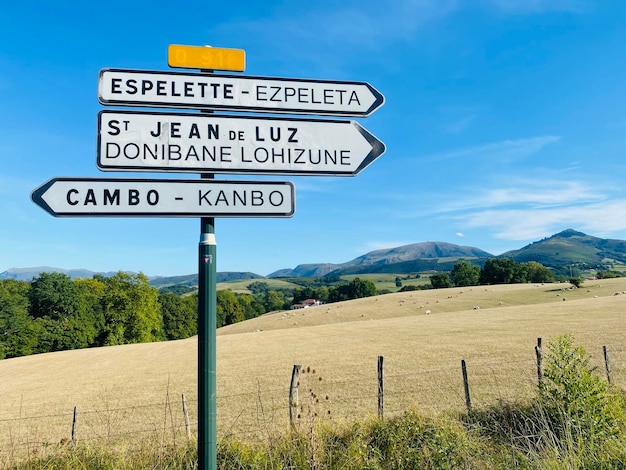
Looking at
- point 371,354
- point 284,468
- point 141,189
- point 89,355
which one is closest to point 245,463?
point 284,468

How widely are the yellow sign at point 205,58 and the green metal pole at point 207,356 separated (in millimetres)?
1431

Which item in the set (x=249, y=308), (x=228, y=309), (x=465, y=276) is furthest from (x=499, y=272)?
(x=228, y=309)

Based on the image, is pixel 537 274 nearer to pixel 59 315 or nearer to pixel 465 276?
pixel 465 276

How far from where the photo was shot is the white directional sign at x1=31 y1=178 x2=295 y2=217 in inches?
116

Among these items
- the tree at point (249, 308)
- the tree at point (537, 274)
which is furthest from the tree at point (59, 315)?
the tree at point (537, 274)

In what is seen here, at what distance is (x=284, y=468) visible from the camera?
3.91m

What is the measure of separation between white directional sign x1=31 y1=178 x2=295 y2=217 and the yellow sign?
3.32 feet

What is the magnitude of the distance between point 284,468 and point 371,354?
24902mm

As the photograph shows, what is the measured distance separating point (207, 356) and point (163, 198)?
1.26m

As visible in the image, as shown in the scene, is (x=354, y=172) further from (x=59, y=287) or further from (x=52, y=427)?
(x=59, y=287)

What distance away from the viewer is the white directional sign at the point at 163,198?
295 centimetres

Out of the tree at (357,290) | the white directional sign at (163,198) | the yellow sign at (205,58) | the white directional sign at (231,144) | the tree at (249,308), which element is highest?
the yellow sign at (205,58)

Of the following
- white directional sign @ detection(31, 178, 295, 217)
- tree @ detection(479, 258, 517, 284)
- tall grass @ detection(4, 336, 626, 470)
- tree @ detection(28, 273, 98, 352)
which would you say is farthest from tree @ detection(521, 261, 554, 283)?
white directional sign @ detection(31, 178, 295, 217)

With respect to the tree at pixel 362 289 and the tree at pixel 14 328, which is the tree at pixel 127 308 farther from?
the tree at pixel 362 289
